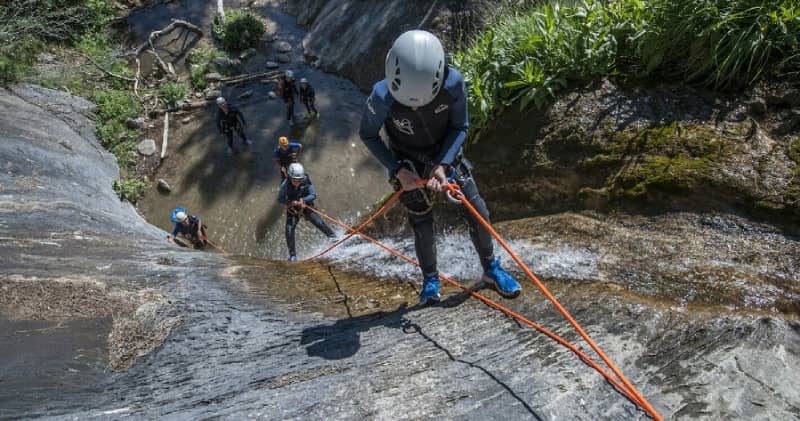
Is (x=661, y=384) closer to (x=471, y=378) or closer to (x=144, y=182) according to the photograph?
(x=471, y=378)

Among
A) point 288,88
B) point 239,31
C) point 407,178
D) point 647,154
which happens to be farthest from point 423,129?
point 239,31

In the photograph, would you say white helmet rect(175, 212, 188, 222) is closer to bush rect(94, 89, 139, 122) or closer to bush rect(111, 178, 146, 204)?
bush rect(111, 178, 146, 204)

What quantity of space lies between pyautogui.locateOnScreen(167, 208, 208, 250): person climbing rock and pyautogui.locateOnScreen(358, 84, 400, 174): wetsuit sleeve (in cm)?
646

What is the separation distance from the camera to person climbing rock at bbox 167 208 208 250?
8258mm

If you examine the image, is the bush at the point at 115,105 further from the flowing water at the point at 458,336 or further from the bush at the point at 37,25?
the flowing water at the point at 458,336

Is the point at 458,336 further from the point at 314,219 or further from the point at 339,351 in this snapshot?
the point at 314,219

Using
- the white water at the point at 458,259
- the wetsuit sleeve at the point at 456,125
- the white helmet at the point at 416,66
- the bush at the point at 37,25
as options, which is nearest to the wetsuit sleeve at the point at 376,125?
the white helmet at the point at 416,66

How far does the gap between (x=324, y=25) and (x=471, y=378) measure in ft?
51.0

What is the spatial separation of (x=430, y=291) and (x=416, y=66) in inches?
76.1

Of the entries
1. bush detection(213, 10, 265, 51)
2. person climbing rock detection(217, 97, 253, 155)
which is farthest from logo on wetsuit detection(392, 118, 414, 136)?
bush detection(213, 10, 265, 51)

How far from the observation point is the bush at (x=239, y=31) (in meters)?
15.8

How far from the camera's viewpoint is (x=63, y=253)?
436 cm

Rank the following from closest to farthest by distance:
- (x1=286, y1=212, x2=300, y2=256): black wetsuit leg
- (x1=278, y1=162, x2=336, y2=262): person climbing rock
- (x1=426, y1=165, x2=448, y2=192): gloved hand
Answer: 1. (x1=426, y1=165, x2=448, y2=192): gloved hand
2. (x1=278, y1=162, x2=336, y2=262): person climbing rock
3. (x1=286, y1=212, x2=300, y2=256): black wetsuit leg

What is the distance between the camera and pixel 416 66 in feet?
8.61
